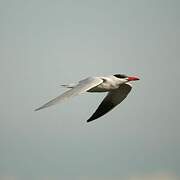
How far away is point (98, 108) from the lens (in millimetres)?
27453

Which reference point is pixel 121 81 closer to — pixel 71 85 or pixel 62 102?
pixel 71 85

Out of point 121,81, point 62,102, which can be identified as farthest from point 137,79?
point 62,102

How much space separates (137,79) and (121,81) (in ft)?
2.77

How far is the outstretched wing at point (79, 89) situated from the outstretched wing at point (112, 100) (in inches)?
155

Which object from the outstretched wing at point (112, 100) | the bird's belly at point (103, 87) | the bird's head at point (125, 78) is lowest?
the outstretched wing at point (112, 100)

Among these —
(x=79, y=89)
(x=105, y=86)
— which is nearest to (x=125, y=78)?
(x=105, y=86)

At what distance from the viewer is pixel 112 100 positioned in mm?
27625

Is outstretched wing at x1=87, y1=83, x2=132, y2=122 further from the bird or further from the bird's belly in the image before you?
the bird's belly

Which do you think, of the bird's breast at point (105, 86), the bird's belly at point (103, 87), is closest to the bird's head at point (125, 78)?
the bird's breast at point (105, 86)

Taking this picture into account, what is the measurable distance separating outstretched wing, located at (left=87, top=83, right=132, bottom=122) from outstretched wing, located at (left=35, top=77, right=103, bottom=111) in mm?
3946

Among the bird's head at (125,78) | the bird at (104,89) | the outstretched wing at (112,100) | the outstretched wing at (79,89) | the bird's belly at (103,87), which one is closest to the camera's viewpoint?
the outstretched wing at (79,89)

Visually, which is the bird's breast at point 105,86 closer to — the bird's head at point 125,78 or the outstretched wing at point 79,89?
the bird's head at point 125,78

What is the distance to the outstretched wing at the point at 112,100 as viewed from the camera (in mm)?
27125

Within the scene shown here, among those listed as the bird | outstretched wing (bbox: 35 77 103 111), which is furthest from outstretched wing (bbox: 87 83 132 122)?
outstretched wing (bbox: 35 77 103 111)
